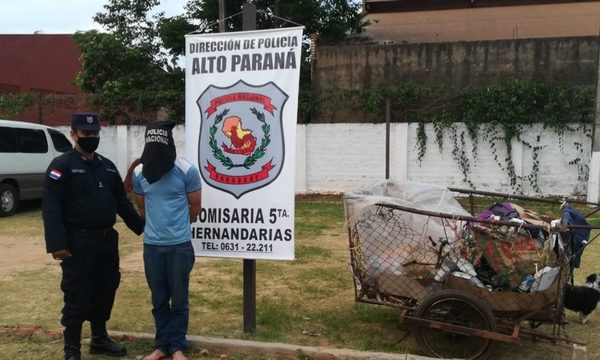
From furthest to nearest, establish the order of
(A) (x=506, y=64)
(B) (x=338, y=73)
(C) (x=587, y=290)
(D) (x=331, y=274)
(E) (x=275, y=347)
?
1. (B) (x=338, y=73)
2. (A) (x=506, y=64)
3. (D) (x=331, y=274)
4. (C) (x=587, y=290)
5. (E) (x=275, y=347)

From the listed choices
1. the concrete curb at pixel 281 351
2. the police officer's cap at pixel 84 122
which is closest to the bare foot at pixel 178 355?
the concrete curb at pixel 281 351

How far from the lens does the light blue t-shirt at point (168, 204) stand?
4.01 meters

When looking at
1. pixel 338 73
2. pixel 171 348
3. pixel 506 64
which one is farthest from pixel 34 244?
pixel 506 64

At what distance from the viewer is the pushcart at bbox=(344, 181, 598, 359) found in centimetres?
412

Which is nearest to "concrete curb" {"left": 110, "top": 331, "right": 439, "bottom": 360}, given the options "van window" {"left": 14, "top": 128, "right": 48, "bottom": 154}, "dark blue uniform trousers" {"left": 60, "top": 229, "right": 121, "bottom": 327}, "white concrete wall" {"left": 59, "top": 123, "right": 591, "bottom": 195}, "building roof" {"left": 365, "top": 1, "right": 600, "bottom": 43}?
"dark blue uniform trousers" {"left": 60, "top": 229, "right": 121, "bottom": 327}

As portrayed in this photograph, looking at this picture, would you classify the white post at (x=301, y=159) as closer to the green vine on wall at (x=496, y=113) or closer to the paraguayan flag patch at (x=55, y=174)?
the green vine on wall at (x=496, y=113)

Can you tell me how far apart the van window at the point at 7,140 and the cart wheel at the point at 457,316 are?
9.63m

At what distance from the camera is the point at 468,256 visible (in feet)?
14.1

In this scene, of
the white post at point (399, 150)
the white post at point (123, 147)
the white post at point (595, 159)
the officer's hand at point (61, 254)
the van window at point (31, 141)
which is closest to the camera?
the officer's hand at point (61, 254)

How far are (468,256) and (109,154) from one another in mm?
13757

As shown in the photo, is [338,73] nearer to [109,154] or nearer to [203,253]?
[109,154]

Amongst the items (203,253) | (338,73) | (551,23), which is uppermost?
(551,23)

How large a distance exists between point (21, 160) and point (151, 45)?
29.8 feet

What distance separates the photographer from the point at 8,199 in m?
11.4
